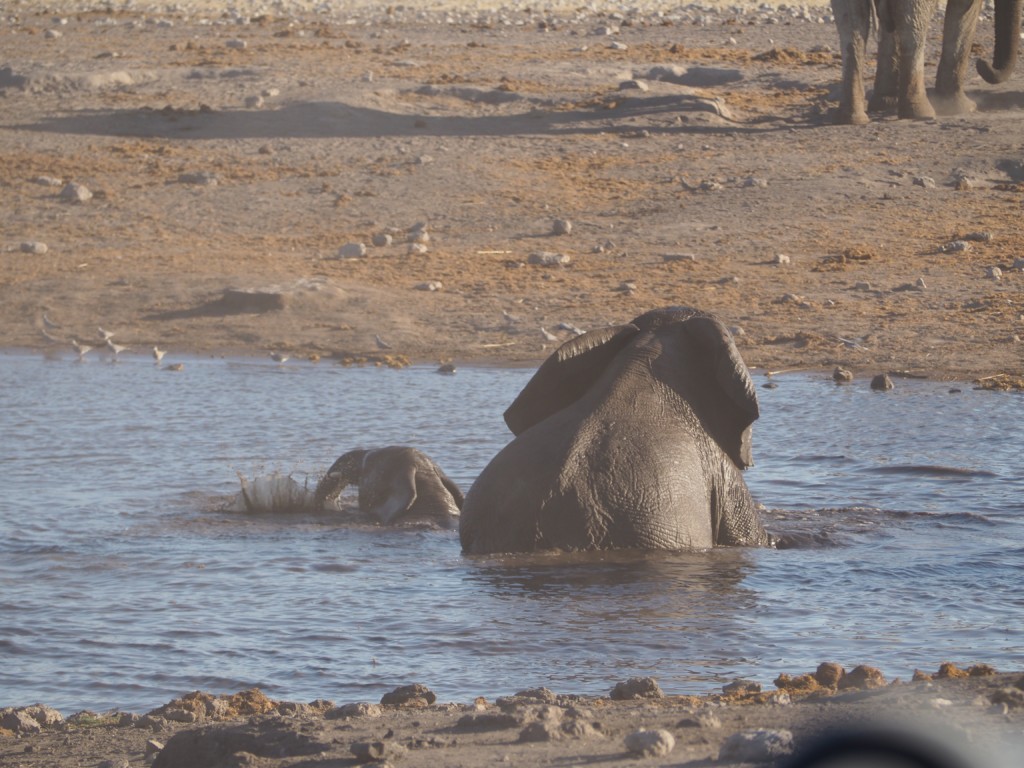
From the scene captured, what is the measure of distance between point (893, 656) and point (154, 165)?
468 inches

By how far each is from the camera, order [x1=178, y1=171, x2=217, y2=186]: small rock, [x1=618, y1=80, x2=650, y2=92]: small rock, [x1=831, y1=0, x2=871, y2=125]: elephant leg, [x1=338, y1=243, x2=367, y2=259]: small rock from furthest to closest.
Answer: [x1=618, y1=80, x2=650, y2=92]: small rock → [x1=831, y1=0, x2=871, y2=125]: elephant leg → [x1=178, y1=171, x2=217, y2=186]: small rock → [x1=338, y1=243, x2=367, y2=259]: small rock

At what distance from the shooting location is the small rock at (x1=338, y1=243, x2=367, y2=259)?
1366 centimetres

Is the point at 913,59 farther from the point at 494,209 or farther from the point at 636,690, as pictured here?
the point at 636,690

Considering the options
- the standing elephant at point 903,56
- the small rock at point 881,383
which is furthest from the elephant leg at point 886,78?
the small rock at point 881,383

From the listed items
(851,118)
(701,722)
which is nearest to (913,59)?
(851,118)

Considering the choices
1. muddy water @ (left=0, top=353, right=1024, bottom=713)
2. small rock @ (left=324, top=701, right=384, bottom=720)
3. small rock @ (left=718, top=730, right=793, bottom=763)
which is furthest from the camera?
muddy water @ (left=0, top=353, right=1024, bottom=713)

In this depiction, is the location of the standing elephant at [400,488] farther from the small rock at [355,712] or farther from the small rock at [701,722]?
the small rock at [701,722]

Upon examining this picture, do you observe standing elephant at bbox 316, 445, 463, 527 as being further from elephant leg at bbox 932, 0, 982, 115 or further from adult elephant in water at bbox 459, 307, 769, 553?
elephant leg at bbox 932, 0, 982, 115

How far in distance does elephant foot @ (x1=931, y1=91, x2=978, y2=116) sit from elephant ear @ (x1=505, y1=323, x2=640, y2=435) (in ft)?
36.4

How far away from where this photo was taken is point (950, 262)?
1305cm

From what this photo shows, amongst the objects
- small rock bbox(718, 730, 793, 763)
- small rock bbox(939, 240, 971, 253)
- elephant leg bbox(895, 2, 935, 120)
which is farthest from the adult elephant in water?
elephant leg bbox(895, 2, 935, 120)

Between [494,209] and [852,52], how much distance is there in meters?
3.93

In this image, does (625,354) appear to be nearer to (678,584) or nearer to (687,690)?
(678,584)

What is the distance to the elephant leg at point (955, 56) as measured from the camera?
17.0m
